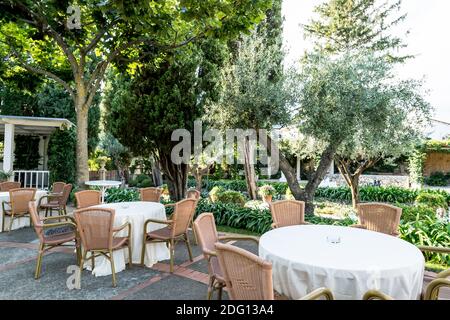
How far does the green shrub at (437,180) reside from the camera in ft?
72.4

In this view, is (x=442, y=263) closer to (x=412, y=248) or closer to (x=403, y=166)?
(x=412, y=248)

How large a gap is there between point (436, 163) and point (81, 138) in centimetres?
2580

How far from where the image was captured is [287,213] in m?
4.96

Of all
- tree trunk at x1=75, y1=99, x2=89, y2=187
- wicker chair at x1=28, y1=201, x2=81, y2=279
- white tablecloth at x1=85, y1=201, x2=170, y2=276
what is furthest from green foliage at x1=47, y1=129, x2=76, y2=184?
wicker chair at x1=28, y1=201, x2=81, y2=279

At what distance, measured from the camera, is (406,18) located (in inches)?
795

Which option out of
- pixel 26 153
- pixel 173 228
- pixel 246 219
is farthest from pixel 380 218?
pixel 26 153

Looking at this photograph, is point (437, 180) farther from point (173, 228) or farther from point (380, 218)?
point (173, 228)

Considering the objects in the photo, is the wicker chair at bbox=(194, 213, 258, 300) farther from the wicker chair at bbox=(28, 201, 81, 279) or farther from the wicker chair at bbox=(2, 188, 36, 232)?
the wicker chair at bbox=(2, 188, 36, 232)

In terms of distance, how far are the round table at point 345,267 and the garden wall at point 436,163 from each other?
24410mm

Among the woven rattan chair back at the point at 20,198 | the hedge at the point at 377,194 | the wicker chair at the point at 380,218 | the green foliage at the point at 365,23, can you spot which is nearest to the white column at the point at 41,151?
the woven rattan chair back at the point at 20,198

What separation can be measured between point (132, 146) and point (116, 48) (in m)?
2.95
